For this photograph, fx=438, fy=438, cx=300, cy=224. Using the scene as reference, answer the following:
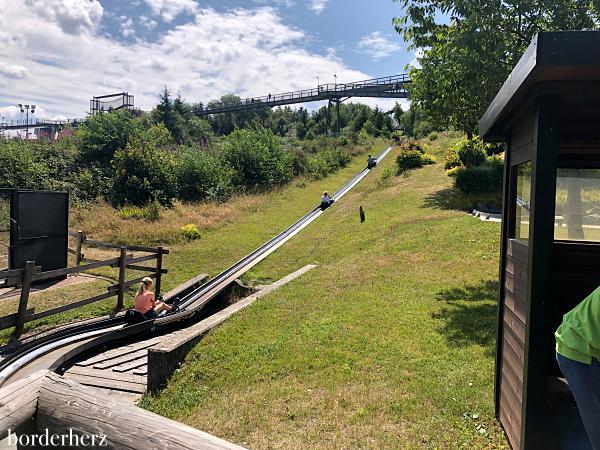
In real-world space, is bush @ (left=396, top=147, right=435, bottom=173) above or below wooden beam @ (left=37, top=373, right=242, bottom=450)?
above

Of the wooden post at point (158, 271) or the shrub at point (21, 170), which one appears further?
the shrub at point (21, 170)

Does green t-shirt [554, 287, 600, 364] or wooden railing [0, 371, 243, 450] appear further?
green t-shirt [554, 287, 600, 364]

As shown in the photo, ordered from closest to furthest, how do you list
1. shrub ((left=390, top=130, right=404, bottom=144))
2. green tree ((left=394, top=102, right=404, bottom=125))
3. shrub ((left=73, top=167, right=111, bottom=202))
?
shrub ((left=73, top=167, right=111, bottom=202))
shrub ((left=390, top=130, right=404, bottom=144))
green tree ((left=394, top=102, right=404, bottom=125))

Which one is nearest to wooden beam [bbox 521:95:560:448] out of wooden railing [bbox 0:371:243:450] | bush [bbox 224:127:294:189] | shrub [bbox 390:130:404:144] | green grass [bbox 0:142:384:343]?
wooden railing [bbox 0:371:243:450]

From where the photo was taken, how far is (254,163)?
101ft

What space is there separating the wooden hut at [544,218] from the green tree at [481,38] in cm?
433

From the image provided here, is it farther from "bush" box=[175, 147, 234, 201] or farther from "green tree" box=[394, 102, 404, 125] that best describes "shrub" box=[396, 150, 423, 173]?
"green tree" box=[394, 102, 404, 125]

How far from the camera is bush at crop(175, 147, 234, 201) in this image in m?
26.0

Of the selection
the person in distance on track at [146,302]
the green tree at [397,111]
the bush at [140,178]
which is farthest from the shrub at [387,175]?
the green tree at [397,111]

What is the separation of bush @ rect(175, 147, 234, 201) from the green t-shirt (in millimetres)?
24245

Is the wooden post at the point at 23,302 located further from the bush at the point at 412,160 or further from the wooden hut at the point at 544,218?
the bush at the point at 412,160

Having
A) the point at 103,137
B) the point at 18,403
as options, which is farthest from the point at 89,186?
the point at 18,403

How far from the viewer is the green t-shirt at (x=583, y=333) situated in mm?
2371

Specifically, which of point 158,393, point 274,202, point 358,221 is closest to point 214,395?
point 158,393
